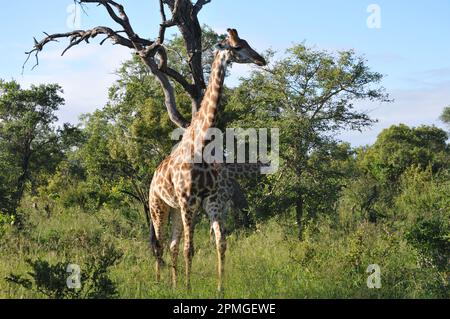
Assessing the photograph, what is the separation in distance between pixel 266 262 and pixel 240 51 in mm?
3817

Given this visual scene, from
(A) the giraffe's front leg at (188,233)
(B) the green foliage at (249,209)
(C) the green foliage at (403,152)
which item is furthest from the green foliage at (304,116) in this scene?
(C) the green foliage at (403,152)

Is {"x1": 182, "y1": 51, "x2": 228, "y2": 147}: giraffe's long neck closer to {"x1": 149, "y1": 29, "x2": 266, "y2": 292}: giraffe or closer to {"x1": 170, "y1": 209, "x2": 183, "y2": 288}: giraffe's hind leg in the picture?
{"x1": 149, "y1": 29, "x2": 266, "y2": 292}: giraffe

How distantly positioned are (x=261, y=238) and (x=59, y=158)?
8711 mm

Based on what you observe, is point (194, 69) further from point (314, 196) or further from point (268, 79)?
point (314, 196)

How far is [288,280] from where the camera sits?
355 inches

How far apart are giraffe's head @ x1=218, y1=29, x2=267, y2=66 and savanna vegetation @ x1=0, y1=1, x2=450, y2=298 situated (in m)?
2.69

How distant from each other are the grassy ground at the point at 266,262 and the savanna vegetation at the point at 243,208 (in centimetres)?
3

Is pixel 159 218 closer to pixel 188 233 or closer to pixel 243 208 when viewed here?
pixel 188 233

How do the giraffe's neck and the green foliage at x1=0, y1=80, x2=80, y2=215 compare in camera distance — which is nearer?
the giraffe's neck

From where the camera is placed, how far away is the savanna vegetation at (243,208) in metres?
8.70

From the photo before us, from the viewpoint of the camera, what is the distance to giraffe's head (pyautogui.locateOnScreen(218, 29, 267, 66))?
8.27 meters

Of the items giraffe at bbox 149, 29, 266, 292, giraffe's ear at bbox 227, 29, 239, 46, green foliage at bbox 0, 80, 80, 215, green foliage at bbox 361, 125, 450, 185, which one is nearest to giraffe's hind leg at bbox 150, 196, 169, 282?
giraffe at bbox 149, 29, 266, 292

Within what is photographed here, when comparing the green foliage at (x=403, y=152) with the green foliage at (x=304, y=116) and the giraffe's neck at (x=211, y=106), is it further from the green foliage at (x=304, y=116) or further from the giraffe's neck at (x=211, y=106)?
the giraffe's neck at (x=211, y=106)

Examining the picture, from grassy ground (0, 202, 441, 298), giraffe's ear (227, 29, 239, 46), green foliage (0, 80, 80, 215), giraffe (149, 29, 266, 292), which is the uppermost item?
green foliage (0, 80, 80, 215)
